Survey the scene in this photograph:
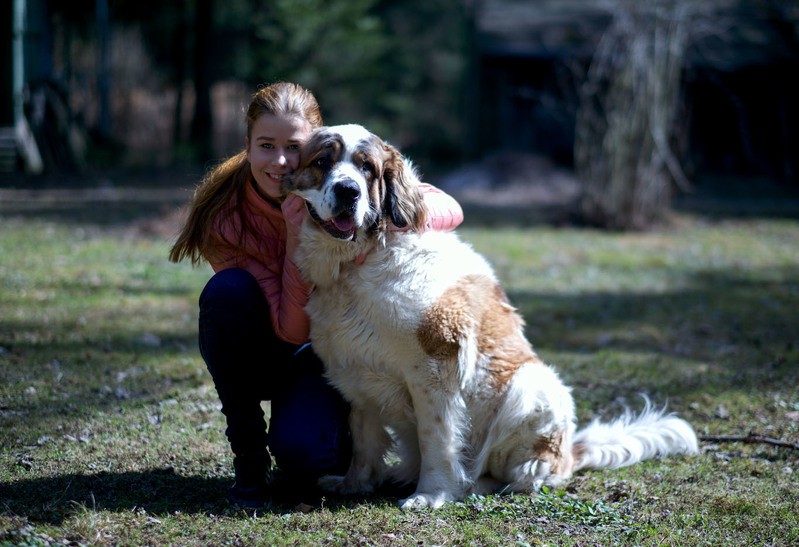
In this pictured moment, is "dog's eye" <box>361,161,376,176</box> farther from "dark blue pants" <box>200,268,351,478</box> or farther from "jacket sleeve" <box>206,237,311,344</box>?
"dark blue pants" <box>200,268,351,478</box>

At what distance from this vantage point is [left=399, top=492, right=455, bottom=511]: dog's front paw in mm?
3656

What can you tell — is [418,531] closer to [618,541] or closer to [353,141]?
[618,541]

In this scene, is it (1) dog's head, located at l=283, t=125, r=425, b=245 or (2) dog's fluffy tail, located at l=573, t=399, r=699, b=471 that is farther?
(2) dog's fluffy tail, located at l=573, t=399, r=699, b=471

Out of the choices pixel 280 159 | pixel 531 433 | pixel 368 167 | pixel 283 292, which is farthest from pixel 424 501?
pixel 280 159

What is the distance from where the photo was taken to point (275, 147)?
12.2 ft

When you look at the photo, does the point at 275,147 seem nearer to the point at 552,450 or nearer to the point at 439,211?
the point at 439,211

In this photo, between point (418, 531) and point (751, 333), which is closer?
point (418, 531)

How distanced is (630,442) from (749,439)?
2.79ft

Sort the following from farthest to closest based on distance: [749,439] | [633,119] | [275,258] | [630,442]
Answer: [633,119]
[749,439]
[630,442]
[275,258]

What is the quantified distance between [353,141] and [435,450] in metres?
1.45

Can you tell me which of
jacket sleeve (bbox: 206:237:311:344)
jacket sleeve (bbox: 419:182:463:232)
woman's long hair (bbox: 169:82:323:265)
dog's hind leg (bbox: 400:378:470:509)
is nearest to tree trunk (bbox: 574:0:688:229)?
jacket sleeve (bbox: 419:182:463:232)

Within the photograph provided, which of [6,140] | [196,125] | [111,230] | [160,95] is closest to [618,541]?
[111,230]

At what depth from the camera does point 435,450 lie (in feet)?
12.2

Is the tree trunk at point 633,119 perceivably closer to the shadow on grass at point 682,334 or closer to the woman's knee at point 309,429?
the shadow on grass at point 682,334
